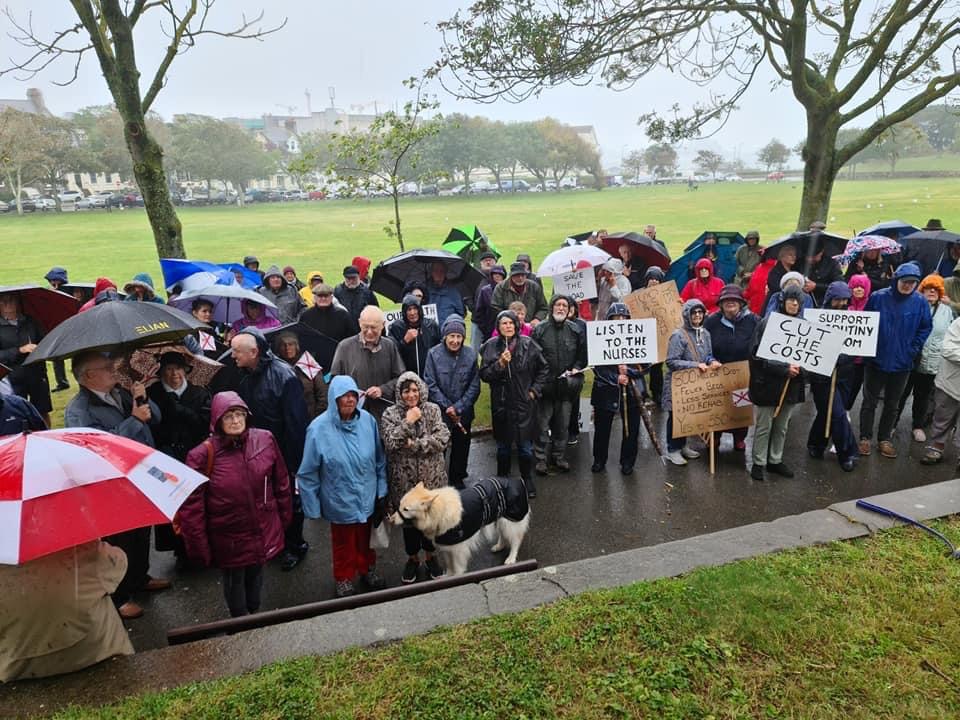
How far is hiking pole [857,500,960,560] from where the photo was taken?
4.44 meters

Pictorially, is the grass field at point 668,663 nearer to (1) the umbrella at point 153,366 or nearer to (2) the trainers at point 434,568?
(2) the trainers at point 434,568

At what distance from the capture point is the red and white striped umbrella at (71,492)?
2637mm

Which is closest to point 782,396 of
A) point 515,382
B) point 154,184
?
point 515,382

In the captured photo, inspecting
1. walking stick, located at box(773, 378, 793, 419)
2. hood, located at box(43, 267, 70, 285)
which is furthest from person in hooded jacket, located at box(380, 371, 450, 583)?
hood, located at box(43, 267, 70, 285)

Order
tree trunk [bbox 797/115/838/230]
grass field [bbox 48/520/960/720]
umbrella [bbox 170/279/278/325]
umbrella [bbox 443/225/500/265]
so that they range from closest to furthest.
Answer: grass field [bbox 48/520/960/720], umbrella [bbox 170/279/278/325], umbrella [bbox 443/225/500/265], tree trunk [bbox 797/115/838/230]

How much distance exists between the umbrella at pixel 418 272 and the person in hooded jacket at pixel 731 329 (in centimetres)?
383

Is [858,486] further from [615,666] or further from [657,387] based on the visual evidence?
[615,666]

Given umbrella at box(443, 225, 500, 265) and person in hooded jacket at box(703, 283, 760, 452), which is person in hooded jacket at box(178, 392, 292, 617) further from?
umbrella at box(443, 225, 500, 265)

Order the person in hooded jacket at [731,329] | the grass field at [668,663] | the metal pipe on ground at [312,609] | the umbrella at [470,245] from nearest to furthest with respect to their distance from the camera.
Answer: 1. the grass field at [668,663]
2. the metal pipe on ground at [312,609]
3. the person in hooded jacket at [731,329]
4. the umbrella at [470,245]

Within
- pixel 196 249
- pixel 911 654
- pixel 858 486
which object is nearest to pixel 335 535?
pixel 911 654

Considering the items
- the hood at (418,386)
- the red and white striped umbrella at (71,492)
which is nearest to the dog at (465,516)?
the hood at (418,386)

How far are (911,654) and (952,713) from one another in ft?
1.33

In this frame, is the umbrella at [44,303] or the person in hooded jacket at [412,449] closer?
the person in hooded jacket at [412,449]

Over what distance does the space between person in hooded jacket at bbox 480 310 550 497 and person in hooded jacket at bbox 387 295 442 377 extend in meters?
0.94
